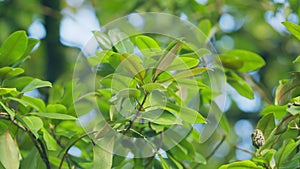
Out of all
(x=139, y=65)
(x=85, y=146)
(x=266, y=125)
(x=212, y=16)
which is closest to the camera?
(x=139, y=65)

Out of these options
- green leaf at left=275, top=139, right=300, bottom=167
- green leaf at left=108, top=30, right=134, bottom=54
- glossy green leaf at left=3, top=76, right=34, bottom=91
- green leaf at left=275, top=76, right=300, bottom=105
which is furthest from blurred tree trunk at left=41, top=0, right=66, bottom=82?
green leaf at left=275, top=139, right=300, bottom=167

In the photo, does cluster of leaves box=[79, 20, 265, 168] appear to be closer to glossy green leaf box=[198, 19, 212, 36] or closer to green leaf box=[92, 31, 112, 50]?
green leaf box=[92, 31, 112, 50]

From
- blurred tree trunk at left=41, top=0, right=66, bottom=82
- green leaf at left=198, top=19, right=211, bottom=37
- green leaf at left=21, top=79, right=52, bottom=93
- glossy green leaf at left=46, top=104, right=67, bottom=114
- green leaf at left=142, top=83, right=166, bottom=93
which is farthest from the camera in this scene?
blurred tree trunk at left=41, top=0, right=66, bottom=82

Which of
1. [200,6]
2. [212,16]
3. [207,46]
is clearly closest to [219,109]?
[207,46]

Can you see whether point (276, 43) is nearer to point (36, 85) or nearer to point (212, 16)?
point (212, 16)

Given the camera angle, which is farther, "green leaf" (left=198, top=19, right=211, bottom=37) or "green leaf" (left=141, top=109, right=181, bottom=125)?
"green leaf" (left=198, top=19, right=211, bottom=37)
